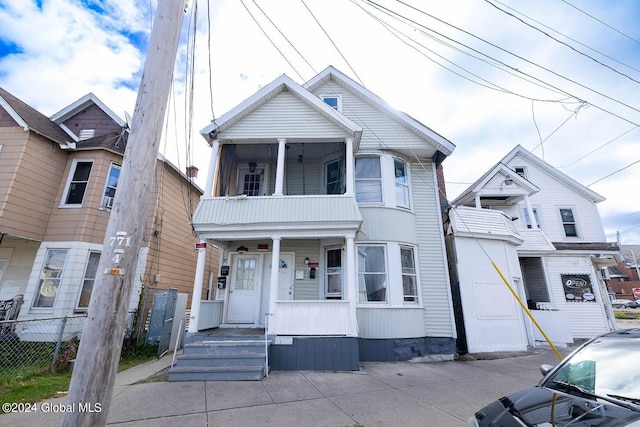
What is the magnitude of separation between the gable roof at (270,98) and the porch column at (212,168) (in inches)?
12.0

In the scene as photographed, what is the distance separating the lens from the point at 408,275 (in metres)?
9.20

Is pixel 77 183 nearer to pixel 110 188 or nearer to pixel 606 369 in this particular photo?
pixel 110 188

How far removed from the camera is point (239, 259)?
9586 millimetres

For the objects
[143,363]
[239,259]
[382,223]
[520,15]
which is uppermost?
[520,15]

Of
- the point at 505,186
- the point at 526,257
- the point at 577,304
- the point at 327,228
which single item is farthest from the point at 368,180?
the point at 577,304

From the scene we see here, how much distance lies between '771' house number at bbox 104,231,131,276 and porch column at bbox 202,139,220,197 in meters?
6.06

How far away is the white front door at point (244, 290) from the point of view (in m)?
9.02

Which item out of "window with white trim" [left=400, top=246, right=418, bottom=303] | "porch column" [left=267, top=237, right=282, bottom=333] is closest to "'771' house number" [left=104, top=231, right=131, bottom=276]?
→ "porch column" [left=267, top=237, right=282, bottom=333]

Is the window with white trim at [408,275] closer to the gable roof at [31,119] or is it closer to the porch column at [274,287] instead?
the porch column at [274,287]

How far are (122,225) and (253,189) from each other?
8.17 metres

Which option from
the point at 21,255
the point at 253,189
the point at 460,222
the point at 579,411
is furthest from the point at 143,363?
the point at 460,222

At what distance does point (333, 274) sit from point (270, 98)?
606 centimetres

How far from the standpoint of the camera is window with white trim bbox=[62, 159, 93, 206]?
1070 centimetres

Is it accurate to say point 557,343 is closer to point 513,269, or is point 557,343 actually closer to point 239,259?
point 513,269
